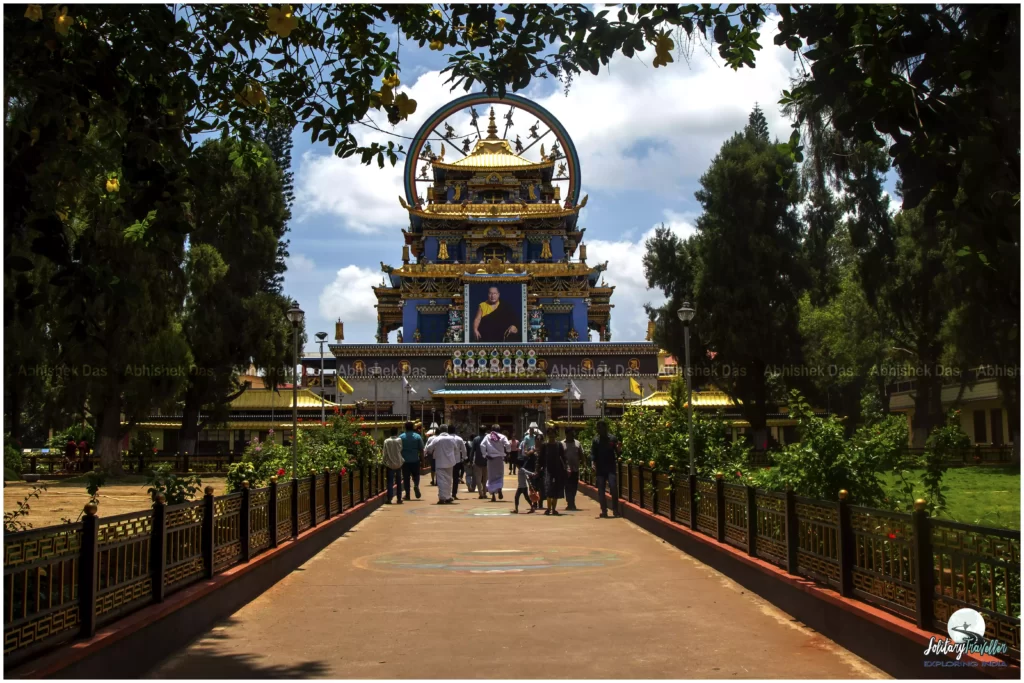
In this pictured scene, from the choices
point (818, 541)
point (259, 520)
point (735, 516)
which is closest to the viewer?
point (818, 541)

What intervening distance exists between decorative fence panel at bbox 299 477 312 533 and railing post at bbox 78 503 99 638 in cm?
678

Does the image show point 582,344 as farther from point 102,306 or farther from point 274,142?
point 102,306

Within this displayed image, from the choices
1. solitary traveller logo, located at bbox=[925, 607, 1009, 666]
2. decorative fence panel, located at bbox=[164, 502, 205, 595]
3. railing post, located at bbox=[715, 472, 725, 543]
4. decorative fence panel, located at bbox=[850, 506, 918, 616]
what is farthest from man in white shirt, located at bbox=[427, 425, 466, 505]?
solitary traveller logo, located at bbox=[925, 607, 1009, 666]

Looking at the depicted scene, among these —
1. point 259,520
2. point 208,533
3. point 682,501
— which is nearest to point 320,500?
point 259,520

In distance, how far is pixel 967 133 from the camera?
19.3 feet

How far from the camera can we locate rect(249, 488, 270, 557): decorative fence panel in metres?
10.1

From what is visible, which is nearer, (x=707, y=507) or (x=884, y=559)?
(x=884, y=559)

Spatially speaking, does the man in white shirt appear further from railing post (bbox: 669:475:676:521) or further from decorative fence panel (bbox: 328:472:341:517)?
railing post (bbox: 669:475:676:521)

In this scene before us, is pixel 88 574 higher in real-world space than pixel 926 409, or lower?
lower

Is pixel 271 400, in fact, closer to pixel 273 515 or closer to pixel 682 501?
pixel 682 501

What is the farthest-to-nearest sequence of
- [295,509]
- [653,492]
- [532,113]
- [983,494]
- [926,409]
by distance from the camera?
1. [532,113]
2. [926,409]
3. [983,494]
4. [653,492]
5. [295,509]

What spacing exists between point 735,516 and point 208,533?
5.45m

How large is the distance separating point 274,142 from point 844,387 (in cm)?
3198

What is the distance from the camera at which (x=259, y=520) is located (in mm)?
10602
